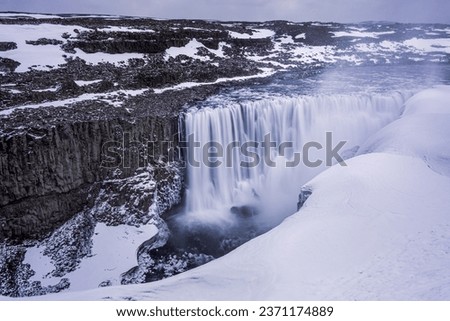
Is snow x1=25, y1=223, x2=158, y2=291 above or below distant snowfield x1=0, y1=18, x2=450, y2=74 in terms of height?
below

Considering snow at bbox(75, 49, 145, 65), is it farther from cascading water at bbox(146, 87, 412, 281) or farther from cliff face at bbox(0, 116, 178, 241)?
cliff face at bbox(0, 116, 178, 241)

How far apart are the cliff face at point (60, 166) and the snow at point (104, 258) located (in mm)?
1630

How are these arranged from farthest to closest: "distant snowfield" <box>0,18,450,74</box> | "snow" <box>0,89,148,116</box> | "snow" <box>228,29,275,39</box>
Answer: "snow" <box>228,29,275,39</box>, "distant snowfield" <box>0,18,450,74</box>, "snow" <box>0,89,148,116</box>

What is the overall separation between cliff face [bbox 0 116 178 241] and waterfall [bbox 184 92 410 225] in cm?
369

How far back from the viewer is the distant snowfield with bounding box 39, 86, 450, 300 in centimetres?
821

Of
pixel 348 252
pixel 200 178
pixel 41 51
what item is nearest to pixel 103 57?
pixel 41 51

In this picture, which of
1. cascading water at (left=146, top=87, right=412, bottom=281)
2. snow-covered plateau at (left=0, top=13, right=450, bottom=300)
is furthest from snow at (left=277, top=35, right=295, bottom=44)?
cascading water at (left=146, top=87, right=412, bottom=281)

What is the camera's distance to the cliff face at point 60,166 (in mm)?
15211

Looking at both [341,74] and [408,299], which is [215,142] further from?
[341,74]

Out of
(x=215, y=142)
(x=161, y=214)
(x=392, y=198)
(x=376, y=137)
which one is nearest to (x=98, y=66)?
(x=215, y=142)

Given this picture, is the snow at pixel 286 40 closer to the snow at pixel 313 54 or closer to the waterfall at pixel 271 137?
the snow at pixel 313 54

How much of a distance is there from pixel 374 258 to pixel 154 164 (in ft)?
44.2

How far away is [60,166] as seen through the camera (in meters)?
16.3

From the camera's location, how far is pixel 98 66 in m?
26.1
